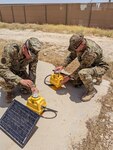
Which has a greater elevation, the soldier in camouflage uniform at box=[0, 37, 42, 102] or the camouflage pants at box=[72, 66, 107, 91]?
the soldier in camouflage uniform at box=[0, 37, 42, 102]

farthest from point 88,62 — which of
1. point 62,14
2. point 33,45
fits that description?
point 62,14

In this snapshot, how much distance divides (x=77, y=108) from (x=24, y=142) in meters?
→ 0.98

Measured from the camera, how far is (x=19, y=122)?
2355mm

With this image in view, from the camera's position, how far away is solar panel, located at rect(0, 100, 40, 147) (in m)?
2.27

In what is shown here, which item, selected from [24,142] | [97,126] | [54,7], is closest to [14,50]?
[24,142]

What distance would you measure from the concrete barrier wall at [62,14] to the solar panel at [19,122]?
1132 centimetres

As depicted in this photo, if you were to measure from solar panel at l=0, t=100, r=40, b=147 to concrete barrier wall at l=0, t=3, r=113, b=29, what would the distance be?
11323 millimetres

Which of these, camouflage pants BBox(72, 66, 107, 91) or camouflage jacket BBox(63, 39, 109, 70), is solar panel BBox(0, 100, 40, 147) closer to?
camouflage pants BBox(72, 66, 107, 91)

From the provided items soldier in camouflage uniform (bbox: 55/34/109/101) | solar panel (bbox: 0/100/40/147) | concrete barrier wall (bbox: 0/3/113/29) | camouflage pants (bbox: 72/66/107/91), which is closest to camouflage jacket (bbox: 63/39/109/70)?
soldier in camouflage uniform (bbox: 55/34/109/101)

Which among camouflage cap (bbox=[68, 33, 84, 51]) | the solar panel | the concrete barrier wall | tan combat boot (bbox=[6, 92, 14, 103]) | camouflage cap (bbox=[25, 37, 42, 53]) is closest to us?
the solar panel

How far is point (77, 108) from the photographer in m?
2.85

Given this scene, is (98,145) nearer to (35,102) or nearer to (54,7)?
(35,102)

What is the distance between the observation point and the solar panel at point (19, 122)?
2266 mm

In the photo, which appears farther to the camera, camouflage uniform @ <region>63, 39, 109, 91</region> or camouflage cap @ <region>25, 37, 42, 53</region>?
camouflage uniform @ <region>63, 39, 109, 91</region>
